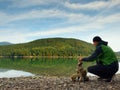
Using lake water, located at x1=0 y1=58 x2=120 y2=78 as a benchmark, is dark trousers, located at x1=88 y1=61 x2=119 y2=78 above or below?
above

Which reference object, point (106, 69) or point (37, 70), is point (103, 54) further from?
point (37, 70)

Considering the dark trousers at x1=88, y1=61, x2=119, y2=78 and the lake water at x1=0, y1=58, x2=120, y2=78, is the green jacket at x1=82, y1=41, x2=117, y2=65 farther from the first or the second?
the lake water at x1=0, y1=58, x2=120, y2=78

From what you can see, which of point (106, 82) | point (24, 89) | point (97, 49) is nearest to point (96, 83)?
point (106, 82)

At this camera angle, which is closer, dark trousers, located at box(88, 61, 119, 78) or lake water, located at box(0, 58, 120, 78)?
dark trousers, located at box(88, 61, 119, 78)

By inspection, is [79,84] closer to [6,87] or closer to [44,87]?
[44,87]

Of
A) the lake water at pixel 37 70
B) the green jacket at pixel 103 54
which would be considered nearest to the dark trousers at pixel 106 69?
the green jacket at pixel 103 54

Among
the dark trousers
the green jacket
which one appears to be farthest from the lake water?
the green jacket

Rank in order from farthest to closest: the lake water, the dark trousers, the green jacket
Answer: the lake water
the dark trousers
the green jacket

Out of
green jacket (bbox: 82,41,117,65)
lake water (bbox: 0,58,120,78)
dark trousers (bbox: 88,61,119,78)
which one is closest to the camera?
green jacket (bbox: 82,41,117,65)

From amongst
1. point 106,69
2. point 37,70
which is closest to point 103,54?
point 106,69

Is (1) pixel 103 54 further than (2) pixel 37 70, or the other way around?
(2) pixel 37 70

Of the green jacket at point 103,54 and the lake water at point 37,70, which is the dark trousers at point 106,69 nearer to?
the green jacket at point 103,54

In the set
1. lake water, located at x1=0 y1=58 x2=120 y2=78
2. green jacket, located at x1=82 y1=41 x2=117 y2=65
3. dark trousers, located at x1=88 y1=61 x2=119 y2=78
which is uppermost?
green jacket, located at x1=82 y1=41 x2=117 y2=65

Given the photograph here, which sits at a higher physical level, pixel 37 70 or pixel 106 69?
pixel 106 69
